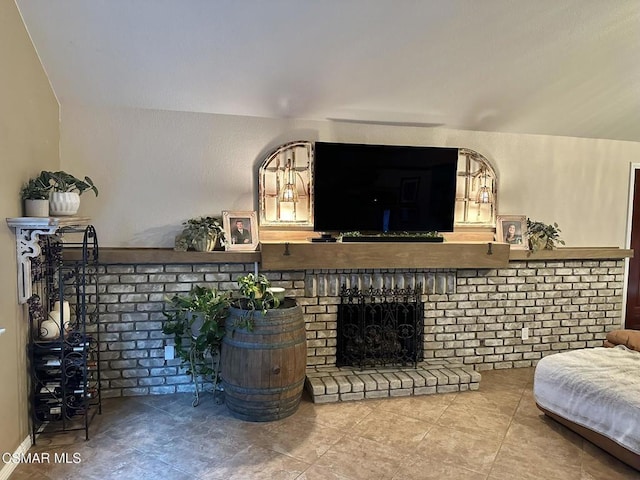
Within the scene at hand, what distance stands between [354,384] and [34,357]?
6.73 feet

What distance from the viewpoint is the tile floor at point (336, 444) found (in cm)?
235

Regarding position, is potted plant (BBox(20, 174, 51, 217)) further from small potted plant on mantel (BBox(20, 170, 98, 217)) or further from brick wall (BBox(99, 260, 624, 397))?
brick wall (BBox(99, 260, 624, 397))

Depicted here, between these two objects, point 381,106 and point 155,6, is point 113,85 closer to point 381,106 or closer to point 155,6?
point 155,6

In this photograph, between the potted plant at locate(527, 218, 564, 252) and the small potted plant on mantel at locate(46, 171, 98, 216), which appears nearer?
the small potted plant on mantel at locate(46, 171, 98, 216)

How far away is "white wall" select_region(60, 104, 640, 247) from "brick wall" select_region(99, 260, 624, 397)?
41 centimetres

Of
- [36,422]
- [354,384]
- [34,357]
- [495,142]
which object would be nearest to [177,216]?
[34,357]

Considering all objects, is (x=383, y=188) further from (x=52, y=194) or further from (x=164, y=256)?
(x=52, y=194)

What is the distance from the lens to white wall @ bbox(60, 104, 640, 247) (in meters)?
3.24

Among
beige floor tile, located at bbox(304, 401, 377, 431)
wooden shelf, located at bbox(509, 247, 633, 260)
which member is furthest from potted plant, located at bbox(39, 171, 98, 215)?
wooden shelf, located at bbox(509, 247, 633, 260)

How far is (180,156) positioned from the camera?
336 cm

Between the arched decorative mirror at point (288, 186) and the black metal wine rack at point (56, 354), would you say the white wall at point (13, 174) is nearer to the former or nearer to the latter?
the black metal wine rack at point (56, 354)

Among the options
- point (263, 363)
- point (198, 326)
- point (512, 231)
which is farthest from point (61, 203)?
point (512, 231)

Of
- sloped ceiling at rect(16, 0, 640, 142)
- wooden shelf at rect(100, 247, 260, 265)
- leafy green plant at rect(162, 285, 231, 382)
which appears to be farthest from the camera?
wooden shelf at rect(100, 247, 260, 265)

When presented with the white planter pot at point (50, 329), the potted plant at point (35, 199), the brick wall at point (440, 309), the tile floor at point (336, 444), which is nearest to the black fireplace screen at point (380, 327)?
the brick wall at point (440, 309)
